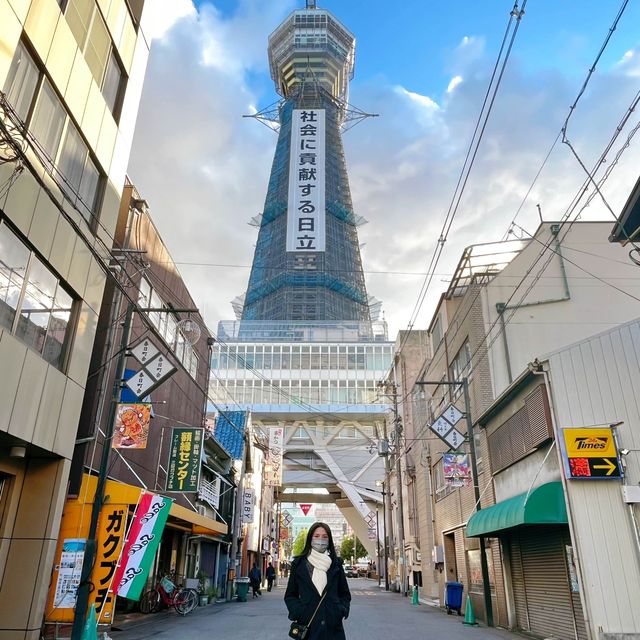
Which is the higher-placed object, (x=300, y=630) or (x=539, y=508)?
(x=539, y=508)

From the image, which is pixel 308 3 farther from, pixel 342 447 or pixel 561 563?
pixel 561 563

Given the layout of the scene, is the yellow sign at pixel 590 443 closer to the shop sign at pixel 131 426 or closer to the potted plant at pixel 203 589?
the shop sign at pixel 131 426

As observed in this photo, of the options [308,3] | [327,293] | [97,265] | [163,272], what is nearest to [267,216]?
[327,293]

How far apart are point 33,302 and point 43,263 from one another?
0.83 m

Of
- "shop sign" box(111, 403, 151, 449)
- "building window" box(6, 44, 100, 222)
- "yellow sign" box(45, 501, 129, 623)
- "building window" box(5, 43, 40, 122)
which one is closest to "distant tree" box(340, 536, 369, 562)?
"shop sign" box(111, 403, 151, 449)

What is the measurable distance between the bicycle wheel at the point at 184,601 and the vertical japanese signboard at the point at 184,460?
323cm

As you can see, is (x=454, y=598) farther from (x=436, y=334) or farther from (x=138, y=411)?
(x=138, y=411)

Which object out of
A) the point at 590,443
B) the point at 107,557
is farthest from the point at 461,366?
the point at 107,557

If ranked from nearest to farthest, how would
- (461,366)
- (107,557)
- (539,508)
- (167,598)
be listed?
(539,508)
(107,557)
(167,598)
(461,366)

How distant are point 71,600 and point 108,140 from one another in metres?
10.5

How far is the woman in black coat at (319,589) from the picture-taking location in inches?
200

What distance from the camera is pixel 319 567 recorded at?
536 cm

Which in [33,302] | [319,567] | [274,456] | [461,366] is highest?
[274,456]

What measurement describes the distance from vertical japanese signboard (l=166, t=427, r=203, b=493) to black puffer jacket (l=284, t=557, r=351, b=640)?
13604 millimetres
